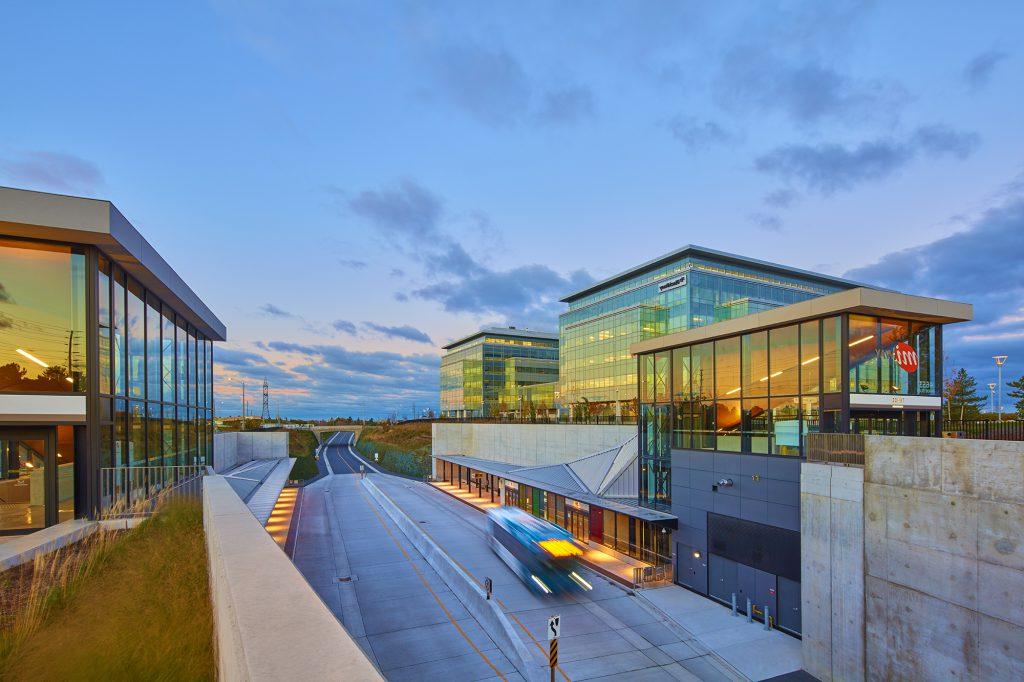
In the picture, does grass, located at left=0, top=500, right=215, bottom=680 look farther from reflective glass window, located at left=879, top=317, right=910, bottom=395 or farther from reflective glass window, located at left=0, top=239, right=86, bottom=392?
reflective glass window, located at left=879, top=317, right=910, bottom=395

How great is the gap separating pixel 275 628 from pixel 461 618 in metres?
19.5

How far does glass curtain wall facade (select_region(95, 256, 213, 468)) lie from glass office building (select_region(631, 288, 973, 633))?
74.4ft

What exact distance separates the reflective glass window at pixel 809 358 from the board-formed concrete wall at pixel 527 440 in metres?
15.2

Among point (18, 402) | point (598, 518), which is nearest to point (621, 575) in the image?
point (598, 518)

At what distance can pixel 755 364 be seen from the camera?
74.0 feet

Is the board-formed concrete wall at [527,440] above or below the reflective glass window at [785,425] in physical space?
below

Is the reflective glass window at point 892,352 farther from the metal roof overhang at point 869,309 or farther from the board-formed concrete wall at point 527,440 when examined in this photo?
the board-formed concrete wall at point 527,440

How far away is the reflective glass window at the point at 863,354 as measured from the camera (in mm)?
19062

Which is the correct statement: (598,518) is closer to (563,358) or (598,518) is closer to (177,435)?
(177,435)

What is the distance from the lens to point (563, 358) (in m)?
84.1

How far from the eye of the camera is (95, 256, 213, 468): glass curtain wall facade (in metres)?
17.8

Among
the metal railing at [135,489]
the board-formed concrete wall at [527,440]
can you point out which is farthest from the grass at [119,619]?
the board-formed concrete wall at [527,440]

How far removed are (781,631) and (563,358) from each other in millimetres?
65228

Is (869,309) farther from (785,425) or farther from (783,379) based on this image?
(785,425)
